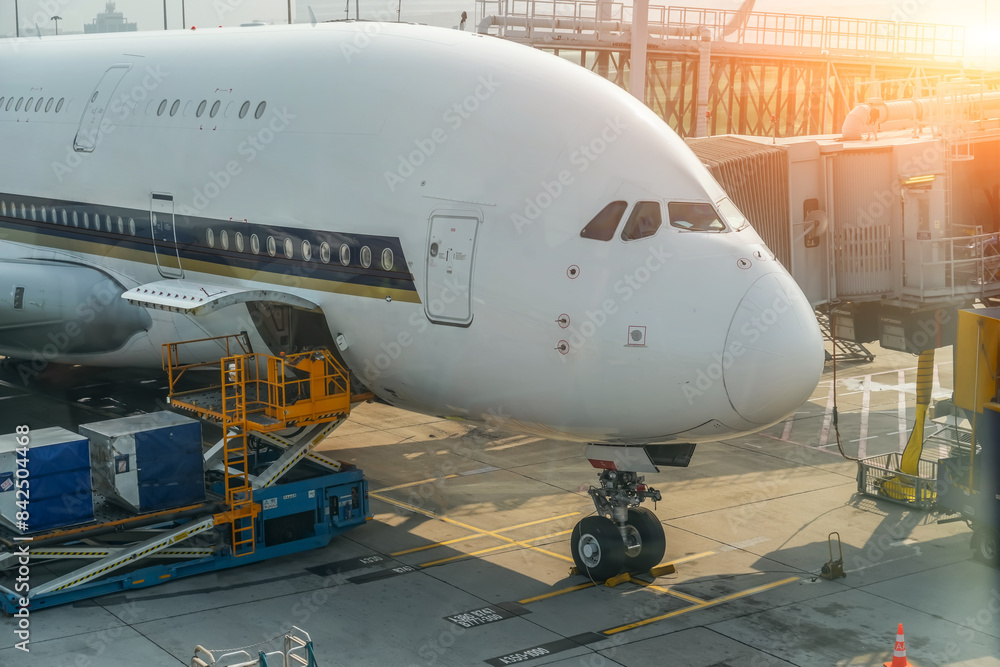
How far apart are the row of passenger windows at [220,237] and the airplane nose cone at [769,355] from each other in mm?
4574

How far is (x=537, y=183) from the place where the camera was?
1380cm

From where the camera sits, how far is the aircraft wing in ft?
49.2

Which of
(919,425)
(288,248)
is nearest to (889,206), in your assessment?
(919,425)

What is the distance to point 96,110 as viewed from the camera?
19.5 meters

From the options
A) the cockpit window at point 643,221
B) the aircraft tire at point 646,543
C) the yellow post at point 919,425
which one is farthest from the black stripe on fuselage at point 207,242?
the yellow post at point 919,425

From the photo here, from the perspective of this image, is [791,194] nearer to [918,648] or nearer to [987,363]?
[987,363]

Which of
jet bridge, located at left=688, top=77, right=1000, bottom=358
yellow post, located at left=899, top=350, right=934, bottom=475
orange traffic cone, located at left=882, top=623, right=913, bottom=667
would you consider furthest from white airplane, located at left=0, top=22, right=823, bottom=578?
jet bridge, located at left=688, top=77, right=1000, bottom=358

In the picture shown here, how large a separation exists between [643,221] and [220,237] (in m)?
6.47

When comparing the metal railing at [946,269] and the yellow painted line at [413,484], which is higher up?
the metal railing at [946,269]

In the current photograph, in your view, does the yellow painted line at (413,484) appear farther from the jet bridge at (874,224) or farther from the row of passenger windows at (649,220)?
the row of passenger windows at (649,220)

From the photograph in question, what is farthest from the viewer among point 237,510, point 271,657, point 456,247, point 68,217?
point 68,217

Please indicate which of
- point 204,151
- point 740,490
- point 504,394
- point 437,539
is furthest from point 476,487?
point 204,151

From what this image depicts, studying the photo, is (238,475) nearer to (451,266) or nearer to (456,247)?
(451,266)

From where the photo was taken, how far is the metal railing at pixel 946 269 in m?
20.9
